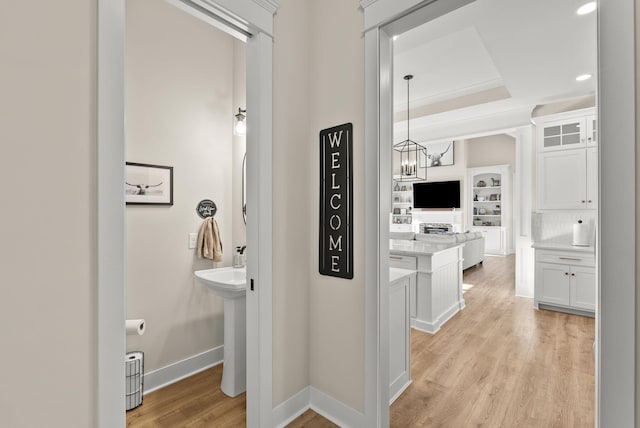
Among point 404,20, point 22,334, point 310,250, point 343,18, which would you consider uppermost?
point 343,18

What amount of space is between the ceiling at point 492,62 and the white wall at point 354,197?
1358mm

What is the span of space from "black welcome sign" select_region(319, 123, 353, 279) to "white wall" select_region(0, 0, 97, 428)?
1.15 meters

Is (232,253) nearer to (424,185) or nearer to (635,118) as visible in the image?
(635,118)

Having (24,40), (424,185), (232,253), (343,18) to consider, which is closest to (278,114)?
(343,18)

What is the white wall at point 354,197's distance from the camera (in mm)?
1689

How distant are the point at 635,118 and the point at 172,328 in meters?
2.77

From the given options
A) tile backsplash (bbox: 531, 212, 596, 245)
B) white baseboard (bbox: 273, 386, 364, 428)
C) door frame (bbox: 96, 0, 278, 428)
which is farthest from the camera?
tile backsplash (bbox: 531, 212, 596, 245)

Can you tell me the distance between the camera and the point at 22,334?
37.5 inches

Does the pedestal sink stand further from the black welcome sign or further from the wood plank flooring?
the wood plank flooring

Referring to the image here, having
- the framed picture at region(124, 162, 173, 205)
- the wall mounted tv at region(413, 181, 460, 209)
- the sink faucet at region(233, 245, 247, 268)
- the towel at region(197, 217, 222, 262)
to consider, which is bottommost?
the sink faucet at region(233, 245, 247, 268)

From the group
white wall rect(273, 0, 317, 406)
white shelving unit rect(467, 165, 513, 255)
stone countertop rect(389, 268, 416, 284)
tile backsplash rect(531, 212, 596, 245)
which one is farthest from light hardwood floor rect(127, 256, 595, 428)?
white shelving unit rect(467, 165, 513, 255)

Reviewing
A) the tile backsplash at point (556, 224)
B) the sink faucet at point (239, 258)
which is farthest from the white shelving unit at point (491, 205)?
the sink faucet at point (239, 258)

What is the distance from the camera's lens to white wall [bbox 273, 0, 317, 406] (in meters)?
1.75

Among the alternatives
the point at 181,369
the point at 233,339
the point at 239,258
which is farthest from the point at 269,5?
the point at 181,369
